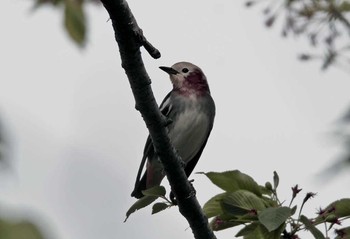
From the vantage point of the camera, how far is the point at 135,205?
388 centimetres

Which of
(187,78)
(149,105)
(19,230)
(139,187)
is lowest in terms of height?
(19,230)

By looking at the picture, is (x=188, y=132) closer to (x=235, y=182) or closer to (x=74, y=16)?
(x=235, y=182)

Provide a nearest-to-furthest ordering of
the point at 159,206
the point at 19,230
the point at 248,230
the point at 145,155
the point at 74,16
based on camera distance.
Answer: the point at 19,230, the point at 74,16, the point at 248,230, the point at 159,206, the point at 145,155

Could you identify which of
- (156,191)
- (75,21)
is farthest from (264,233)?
(75,21)

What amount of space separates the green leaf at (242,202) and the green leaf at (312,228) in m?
0.24

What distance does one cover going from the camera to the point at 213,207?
3.85 m

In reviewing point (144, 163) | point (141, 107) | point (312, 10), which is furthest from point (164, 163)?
point (144, 163)

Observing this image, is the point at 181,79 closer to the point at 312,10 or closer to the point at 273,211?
the point at 312,10

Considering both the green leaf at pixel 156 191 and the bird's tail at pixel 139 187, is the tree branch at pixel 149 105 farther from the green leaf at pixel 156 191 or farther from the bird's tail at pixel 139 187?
the bird's tail at pixel 139 187

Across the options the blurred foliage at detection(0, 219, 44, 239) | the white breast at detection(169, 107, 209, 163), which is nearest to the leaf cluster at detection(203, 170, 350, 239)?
the blurred foliage at detection(0, 219, 44, 239)

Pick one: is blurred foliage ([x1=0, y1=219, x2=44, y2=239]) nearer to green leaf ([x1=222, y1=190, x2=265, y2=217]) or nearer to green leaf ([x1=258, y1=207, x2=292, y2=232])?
green leaf ([x1=258, y1=207, x2=292, y2=232])

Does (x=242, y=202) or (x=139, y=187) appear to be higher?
(x=139, y=187)

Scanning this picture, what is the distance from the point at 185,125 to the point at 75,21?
4522 mm

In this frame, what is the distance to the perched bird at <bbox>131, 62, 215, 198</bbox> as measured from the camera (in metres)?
7.62
